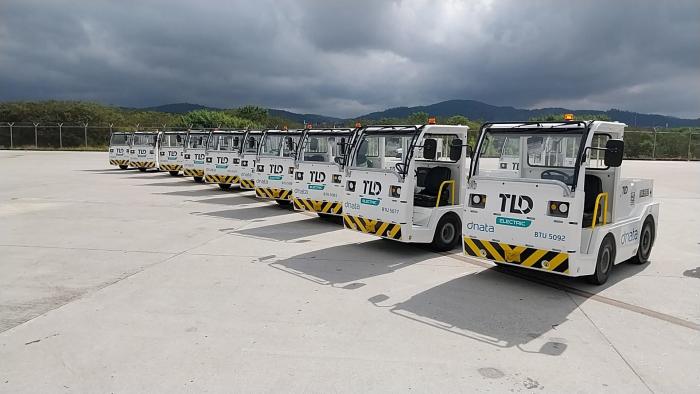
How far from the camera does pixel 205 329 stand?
5.30 metres

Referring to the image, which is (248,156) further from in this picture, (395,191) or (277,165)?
(395,191)

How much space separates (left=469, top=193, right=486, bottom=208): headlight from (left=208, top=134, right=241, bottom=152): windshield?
11.6m

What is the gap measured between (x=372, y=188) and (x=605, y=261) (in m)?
3.69

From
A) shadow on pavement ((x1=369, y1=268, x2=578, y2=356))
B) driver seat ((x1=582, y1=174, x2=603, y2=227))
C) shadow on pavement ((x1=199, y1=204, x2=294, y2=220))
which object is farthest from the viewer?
shadow on pavement ((x1=199, y1=204, x2=294, y2=220))

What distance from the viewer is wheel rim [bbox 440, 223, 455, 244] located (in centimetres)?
889

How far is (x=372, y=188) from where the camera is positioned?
348 inches

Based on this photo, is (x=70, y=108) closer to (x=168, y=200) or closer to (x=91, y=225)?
(x=168, y=200)

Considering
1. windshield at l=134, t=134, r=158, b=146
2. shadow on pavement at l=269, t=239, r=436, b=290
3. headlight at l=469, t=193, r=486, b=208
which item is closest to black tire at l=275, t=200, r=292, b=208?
shadow on pavement at l=269, t=239, r=436, b=290

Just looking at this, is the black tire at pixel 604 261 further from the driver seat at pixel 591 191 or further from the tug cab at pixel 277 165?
the tug cab at pixel 277 165

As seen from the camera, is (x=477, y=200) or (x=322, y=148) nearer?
(x=477, y=200)

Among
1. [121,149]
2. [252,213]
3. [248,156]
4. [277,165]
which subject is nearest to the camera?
[252,213]

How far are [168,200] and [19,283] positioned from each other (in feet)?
27.8

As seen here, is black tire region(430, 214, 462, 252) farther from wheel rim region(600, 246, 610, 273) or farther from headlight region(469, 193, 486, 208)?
wheel rim region(600, 246, 610, 273)

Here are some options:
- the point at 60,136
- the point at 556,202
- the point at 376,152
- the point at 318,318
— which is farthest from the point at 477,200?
the point at 60,136
